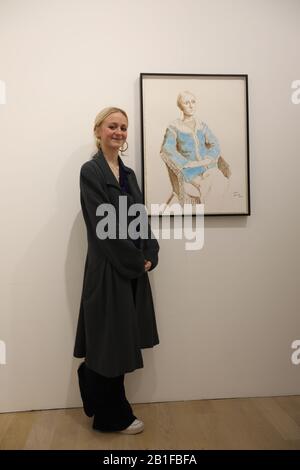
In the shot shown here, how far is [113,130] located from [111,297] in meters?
0.77

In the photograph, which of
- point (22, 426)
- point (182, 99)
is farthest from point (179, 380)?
point (182, 99)

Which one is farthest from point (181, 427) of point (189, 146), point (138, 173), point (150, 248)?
point (189, 146)

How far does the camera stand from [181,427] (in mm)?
1833

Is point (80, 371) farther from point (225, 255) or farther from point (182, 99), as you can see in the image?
point (182, 99)

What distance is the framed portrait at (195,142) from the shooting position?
2037 millimetres

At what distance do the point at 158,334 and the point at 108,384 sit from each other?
0.41 m

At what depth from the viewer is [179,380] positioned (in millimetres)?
2121

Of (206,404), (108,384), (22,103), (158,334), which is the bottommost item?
Answer: (206,404)
